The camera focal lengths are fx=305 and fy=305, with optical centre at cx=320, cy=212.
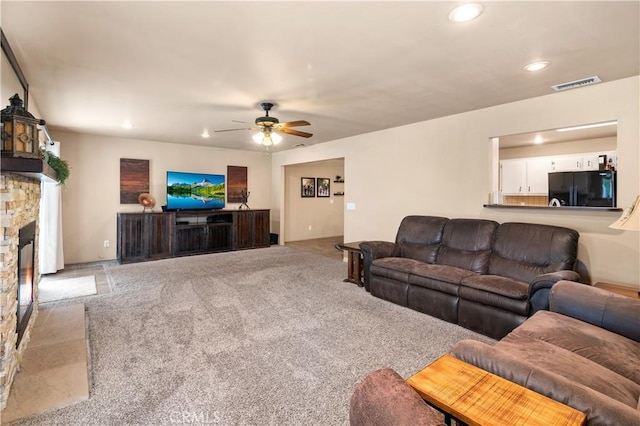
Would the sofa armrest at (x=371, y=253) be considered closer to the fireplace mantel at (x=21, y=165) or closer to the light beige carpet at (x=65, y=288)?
the fireplace mantel at (x=21, y=165)

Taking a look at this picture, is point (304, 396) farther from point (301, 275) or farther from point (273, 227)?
point (273, 227)

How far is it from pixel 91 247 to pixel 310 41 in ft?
19.6

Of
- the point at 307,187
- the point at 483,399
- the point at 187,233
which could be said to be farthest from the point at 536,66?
the point at 307,187

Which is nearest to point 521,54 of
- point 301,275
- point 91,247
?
point 301,275

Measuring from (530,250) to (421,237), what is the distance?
1.30 meters

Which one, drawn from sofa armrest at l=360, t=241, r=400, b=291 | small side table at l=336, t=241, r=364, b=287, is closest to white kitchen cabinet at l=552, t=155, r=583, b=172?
sofa armrest at l=360, t=241, r=400, b=291

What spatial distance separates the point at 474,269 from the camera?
353 cm

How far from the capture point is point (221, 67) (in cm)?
268

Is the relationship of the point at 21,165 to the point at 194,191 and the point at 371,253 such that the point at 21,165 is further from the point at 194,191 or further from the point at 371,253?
the point at 194,191

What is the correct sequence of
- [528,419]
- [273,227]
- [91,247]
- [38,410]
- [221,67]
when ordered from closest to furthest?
[528,419]
[38,410]
[221,67]
[91,247]
[273,227]

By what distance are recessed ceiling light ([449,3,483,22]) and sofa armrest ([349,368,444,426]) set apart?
2.03 metres

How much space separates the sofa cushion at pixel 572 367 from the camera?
1392 millimetres

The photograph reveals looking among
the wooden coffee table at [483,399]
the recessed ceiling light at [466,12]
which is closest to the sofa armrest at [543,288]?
the wooden coffee table at [483,399]

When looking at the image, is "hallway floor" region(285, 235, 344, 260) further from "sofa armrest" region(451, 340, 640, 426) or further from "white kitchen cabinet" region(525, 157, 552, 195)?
"sofa armrest" region(451, 340, 640, 426)
